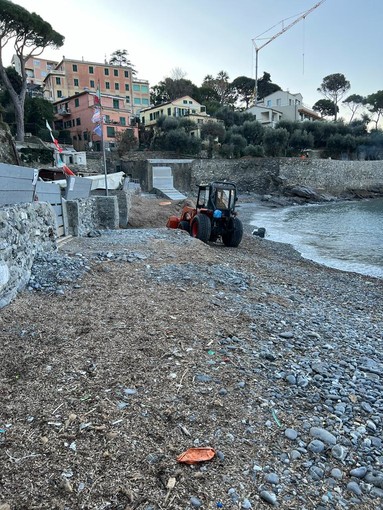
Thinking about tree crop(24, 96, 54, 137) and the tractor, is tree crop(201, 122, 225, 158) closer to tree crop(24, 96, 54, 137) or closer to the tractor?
tree crop(24, 96, 54, 137)

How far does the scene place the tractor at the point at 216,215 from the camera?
11.8m

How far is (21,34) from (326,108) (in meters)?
62.4

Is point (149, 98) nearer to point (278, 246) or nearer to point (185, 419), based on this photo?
point (278, 246)

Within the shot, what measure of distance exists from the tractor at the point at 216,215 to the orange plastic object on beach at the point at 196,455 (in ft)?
31.3

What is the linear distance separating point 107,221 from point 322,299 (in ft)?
29.9

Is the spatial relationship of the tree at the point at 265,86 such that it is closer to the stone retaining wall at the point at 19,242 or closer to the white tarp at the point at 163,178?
the white tarp at the point at 163,178

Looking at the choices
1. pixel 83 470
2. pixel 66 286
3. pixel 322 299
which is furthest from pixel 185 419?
pixel 322 299

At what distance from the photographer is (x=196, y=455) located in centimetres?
254

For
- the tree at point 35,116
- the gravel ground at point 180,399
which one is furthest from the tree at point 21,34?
the gravel ground at point 180,399

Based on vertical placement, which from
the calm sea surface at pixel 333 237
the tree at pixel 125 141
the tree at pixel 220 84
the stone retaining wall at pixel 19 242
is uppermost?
the tree at pixel 220 84

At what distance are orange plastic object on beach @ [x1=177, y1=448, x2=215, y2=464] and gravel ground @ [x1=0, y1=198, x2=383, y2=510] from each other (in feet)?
0.15

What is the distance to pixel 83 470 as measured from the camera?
2.36m

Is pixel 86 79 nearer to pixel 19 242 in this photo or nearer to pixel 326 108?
Result: pixel 326 108

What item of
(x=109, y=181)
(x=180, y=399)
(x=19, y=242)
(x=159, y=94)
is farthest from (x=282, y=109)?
(x=180, y=399)
